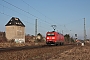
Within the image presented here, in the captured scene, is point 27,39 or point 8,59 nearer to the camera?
point 8,59

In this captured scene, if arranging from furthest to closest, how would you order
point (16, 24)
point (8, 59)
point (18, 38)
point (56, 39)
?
point (16, 24), point (18, 38), point (56, 39), point (8, 59)

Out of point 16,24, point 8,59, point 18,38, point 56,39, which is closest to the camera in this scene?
point 8,59

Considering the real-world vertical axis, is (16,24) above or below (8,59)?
above

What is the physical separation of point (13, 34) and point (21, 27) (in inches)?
406

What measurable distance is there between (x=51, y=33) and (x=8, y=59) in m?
39.0

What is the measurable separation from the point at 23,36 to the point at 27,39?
2783 mm

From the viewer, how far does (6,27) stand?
348ft

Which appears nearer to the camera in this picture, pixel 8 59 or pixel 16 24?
pixel 8 59

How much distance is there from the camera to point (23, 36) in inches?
4038

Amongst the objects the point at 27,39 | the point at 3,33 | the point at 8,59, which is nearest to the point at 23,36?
the point at 27,39

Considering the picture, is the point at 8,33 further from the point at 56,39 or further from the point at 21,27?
the point at 56,39

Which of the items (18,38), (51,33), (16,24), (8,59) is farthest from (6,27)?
(8,59)

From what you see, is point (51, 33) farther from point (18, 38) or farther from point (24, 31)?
point (24, 31)

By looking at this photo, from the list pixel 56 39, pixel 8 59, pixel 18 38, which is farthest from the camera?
Answer: pixel 18 38
